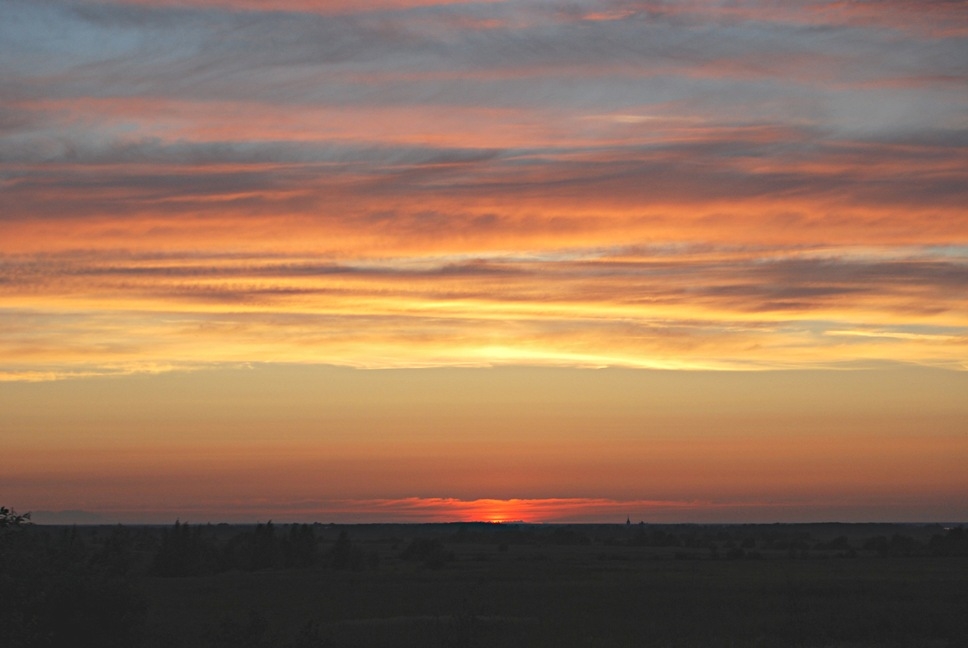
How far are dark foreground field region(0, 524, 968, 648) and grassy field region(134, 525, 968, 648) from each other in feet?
0.38

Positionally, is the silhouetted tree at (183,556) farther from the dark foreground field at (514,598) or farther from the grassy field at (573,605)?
the grassy field at (573,605)

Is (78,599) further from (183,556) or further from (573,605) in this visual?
(183,556)

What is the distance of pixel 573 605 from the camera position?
55781 mm

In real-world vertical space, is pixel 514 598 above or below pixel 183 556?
below

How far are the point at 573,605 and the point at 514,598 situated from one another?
207 inches

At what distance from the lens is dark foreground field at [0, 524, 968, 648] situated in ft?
126

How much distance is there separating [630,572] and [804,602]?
30.7 metres

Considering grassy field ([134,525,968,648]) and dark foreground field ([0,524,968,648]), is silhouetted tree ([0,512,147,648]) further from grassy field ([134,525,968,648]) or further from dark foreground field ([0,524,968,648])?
grassy field ([134,525,968,648])

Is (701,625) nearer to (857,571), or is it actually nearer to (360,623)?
(360,623)

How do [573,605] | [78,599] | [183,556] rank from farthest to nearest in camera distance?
[183,556]
[573,605]
[78,599]

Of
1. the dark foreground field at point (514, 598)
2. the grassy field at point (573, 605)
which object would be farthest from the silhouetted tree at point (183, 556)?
the grassy field at point (573, 605)

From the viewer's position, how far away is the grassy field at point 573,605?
130 feet

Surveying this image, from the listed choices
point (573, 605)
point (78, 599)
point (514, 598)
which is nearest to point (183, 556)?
point (514, 598)

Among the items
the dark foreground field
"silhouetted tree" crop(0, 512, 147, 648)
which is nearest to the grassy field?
the dark foreground field
